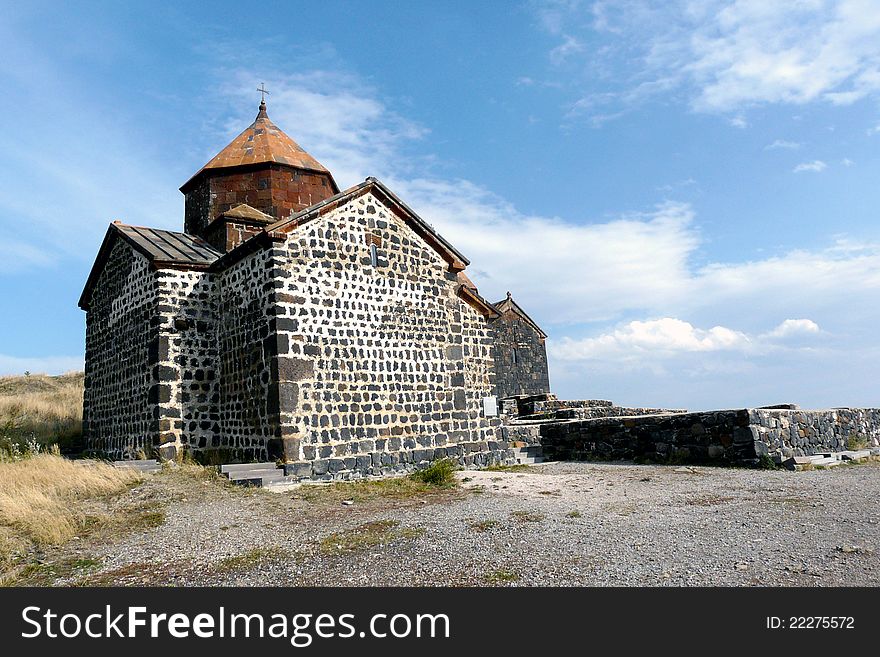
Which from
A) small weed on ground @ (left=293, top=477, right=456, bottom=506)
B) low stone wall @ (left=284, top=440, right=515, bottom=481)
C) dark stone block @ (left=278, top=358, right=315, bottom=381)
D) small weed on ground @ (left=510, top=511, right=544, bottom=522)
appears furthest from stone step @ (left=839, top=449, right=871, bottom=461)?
dark stone block @ (left=278, top=358, right=315, bottom=381)

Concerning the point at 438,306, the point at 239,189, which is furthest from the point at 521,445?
the point at 239,189

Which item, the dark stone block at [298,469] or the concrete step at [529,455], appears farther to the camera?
the concrete step at [529,455]

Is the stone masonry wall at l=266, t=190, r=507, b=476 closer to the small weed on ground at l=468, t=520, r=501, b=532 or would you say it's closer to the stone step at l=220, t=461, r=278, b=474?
the stone step at l=220, t=461, r=278, b=474

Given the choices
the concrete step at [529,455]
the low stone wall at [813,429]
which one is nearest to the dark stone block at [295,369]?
the concrete step at [529,455]

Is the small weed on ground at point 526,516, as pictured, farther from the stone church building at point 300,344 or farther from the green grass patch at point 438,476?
the stone church building at point 300,344

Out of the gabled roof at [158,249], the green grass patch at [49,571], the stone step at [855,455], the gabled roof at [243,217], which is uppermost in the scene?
the gabled roof at [243,217]

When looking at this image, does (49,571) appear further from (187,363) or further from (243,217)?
(243,217)

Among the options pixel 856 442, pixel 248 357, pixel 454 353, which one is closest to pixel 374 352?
pixel 454 353

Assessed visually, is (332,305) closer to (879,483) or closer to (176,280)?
(176,280)

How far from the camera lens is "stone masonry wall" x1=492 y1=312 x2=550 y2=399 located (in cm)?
2669

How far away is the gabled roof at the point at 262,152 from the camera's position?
16753mm

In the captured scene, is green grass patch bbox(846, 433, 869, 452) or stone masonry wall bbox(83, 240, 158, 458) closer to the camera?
stone masonry wall bbox(83, 240, 158, 458)

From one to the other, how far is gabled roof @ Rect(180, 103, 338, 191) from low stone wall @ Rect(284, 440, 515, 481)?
9040mm

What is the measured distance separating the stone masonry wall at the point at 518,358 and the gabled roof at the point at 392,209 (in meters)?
12.0
